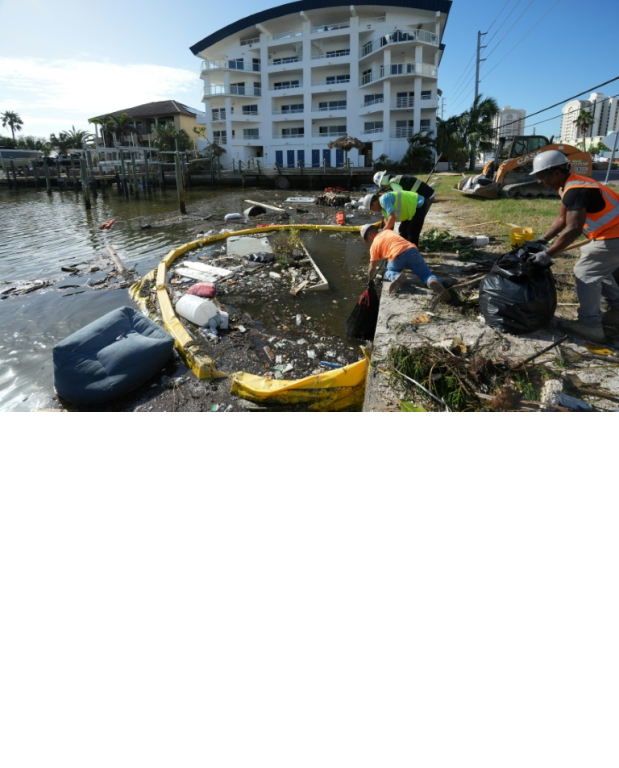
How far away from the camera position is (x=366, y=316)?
14.7 ft

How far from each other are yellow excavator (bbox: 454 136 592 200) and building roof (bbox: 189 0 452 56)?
69.1 ft

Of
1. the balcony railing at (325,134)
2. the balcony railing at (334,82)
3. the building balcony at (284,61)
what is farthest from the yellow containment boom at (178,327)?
the building balcony at (284,61)

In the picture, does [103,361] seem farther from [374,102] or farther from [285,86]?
[285,86]

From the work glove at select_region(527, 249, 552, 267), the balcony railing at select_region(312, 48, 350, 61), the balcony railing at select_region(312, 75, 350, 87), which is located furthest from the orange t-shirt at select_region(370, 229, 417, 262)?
the balcony railing at select_region(312, 48, 350, 61)

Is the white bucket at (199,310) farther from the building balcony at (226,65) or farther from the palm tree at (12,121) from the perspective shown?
the palm tree at (12,121)

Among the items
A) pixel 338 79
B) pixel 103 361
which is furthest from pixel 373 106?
pixel 103 361

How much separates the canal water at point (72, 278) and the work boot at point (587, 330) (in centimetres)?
228

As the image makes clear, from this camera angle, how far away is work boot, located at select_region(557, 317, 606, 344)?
331 cm

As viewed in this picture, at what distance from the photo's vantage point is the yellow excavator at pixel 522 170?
12195 mm

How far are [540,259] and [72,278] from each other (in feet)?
25.8

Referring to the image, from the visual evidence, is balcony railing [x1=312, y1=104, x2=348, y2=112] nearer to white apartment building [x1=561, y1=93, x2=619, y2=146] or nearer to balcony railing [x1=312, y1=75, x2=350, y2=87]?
balcony railing [x1=312, y1=75, x2=350, y2=87]

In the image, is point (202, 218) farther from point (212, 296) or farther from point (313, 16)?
point (313, 16)

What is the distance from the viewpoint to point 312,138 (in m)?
33.6

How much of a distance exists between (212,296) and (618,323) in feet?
15.1
